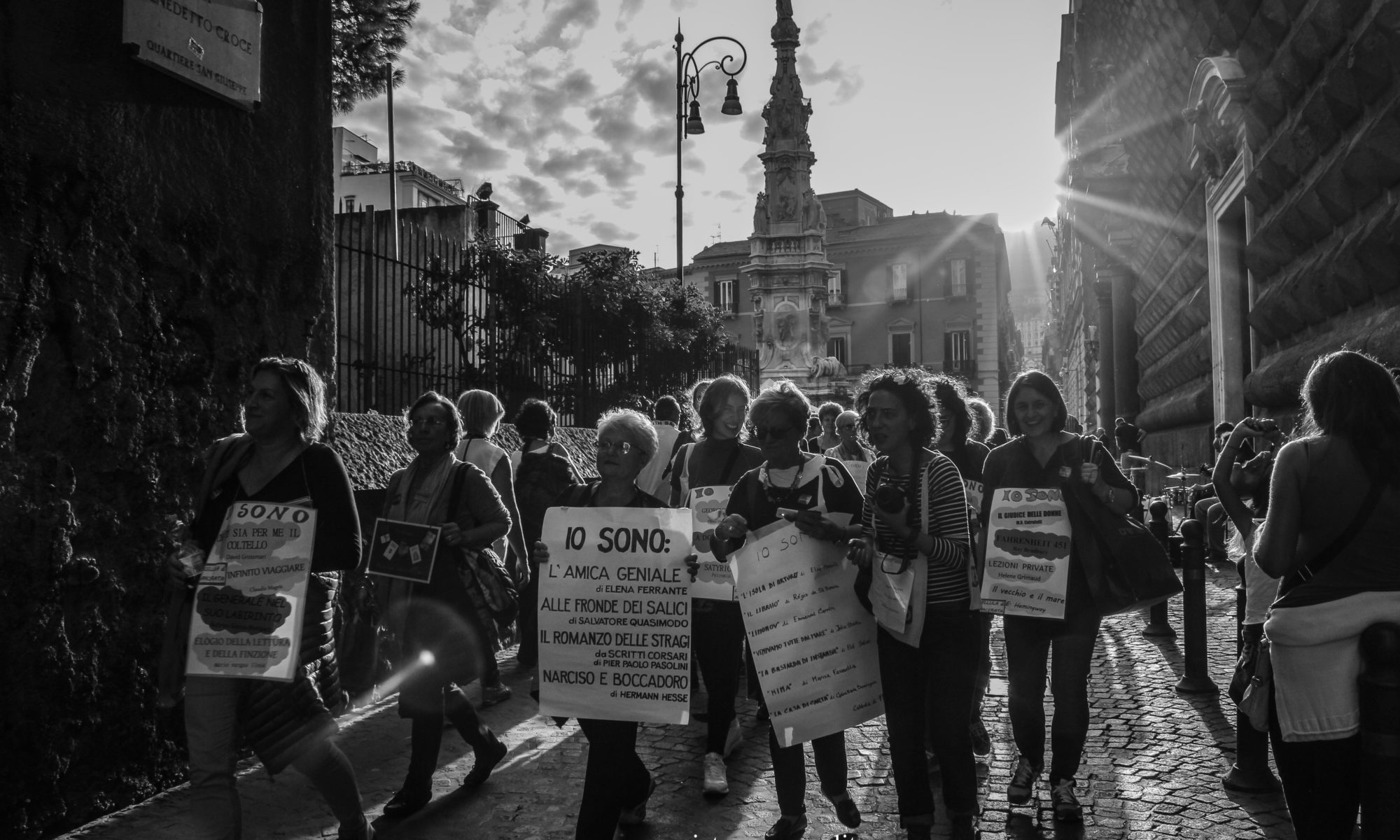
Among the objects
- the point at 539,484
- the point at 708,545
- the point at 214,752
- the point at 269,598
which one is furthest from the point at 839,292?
the point at 214,752

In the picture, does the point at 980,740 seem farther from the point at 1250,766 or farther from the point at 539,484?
the point at 539,484

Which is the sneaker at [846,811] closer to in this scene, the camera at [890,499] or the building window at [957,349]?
the camera at [890,499]

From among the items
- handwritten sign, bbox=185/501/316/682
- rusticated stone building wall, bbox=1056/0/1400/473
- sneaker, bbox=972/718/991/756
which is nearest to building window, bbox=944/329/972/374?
rusticated stone building wall, bbox=1056/0/1400/473

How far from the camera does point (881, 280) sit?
199ft

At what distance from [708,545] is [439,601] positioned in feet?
4.04

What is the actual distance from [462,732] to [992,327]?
5637 centimetres

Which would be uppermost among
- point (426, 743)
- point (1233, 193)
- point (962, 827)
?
point (1233, 193)

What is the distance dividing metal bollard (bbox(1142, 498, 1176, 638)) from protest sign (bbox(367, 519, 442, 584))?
5.43m

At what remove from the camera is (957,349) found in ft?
193

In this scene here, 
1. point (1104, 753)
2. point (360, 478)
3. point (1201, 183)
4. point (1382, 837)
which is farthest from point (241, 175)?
point (1201, 183)

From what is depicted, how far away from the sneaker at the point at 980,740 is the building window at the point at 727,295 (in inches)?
2282

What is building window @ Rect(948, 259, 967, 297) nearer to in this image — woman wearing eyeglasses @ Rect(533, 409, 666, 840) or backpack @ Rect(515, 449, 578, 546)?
backpack @ Rect(515, 449, 578, 546)

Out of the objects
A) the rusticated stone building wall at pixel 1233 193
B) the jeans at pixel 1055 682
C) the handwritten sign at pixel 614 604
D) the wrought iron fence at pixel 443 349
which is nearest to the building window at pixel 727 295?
the rusticated stone building wall at pixel 1233 193

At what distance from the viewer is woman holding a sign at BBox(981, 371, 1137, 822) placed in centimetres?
443
